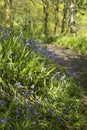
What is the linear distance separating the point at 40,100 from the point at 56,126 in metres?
0.61

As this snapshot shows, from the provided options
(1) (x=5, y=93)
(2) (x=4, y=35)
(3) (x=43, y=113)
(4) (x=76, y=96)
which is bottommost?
(4) (x=76, y=96)

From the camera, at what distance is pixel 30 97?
497 cm

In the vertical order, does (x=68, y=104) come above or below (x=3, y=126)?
below

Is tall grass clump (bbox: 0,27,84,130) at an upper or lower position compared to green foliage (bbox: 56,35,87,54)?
upper

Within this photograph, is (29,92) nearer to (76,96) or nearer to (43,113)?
(43,113)

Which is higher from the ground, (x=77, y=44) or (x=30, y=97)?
(x=30, y=97)

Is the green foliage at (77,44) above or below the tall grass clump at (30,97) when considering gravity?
below

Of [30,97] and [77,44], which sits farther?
[77,44]

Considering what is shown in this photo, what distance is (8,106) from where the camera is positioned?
4.45 m

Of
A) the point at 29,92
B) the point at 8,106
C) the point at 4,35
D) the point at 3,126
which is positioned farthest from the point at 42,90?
the point at 3,126

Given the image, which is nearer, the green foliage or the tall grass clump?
the tall grass clump

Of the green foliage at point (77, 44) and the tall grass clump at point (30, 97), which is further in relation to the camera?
the green foliage at point (77, 44)

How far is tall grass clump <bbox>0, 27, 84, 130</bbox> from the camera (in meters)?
4.13

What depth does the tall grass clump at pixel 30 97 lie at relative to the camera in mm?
4133
